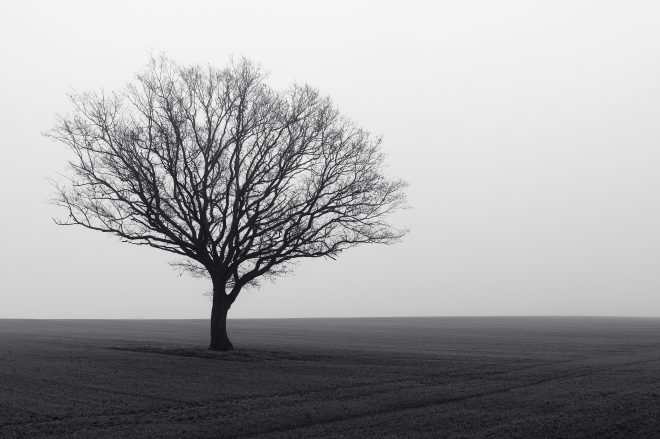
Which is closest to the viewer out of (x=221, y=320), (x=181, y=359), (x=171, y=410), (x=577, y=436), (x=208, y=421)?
(x=577, y=436)

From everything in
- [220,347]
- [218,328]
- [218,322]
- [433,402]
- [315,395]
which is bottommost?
[433,402]

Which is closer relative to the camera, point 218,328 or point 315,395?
point 315,395

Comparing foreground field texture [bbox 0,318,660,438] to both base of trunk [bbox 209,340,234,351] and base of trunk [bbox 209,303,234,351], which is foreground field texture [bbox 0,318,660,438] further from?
base of trunk [bbox 209,303,234,351]

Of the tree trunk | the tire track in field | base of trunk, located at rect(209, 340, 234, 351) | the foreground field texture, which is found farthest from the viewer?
the tree trunk

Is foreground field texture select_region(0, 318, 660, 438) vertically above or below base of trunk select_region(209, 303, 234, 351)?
below

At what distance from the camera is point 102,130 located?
43.0 m

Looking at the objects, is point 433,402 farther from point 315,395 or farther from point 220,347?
point 220,347

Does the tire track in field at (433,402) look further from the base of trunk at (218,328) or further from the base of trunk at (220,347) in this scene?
the base of trunk at (218,328)

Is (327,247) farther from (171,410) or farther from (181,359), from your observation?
(171,410)

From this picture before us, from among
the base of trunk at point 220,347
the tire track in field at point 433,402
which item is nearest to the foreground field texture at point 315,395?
the tire track in field at point 433,402

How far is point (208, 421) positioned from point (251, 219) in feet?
82.3

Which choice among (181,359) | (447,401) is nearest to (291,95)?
(181,359)

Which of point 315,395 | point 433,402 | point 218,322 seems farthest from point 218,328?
point 433,402

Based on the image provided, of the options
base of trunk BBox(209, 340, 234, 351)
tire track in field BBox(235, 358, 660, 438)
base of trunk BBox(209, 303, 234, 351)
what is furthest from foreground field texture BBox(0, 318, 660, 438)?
base of trunk BBox(209, 303, 234, 351)
